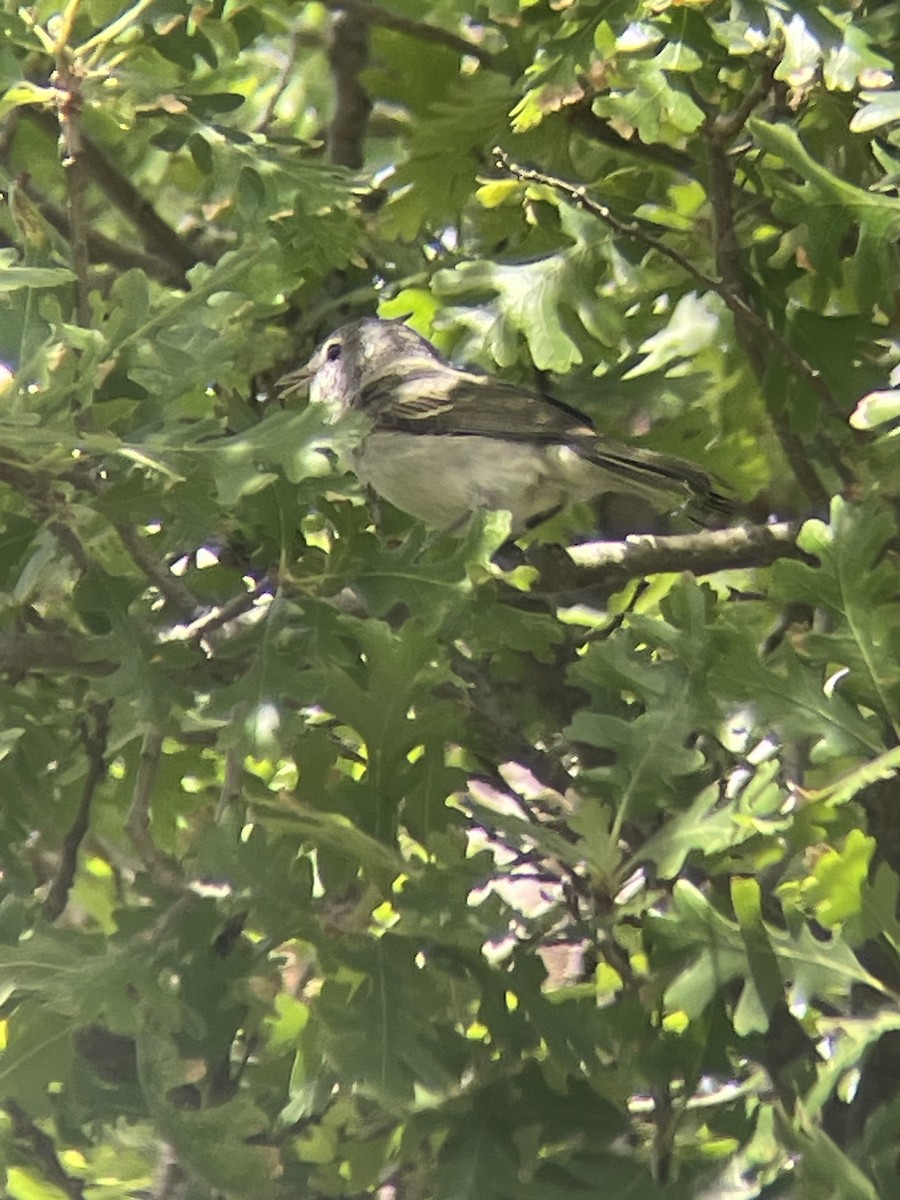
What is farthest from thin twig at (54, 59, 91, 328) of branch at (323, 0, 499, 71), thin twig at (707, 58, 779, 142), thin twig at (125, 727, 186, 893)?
thin twig at (707, 58, 779, 142)

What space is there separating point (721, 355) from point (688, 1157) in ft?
3.21

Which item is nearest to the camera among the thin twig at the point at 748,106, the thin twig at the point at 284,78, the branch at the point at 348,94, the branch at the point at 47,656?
the branch at the point at 47,656

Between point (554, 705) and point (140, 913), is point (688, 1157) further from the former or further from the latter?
point (554, 705)

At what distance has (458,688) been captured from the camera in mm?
1371

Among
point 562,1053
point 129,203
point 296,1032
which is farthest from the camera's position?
point 129,203

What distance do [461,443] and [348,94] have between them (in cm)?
51

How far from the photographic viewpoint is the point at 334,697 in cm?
113

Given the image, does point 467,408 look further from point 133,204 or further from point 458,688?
point 458,688

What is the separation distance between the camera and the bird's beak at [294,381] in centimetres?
204

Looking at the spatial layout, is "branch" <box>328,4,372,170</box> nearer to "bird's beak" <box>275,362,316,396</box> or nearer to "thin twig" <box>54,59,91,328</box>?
"bird's beak" <box>275,362,316,396</box>

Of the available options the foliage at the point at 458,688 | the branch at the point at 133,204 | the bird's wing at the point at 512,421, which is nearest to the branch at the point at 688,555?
the foliage at the point at 458,688


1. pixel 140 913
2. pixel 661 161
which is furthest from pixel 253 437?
pixel 661 161

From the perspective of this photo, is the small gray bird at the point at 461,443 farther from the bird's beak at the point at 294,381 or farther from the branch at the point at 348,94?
the branch at the point at 348,94

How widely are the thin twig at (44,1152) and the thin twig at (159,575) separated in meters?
Result: 0.45
